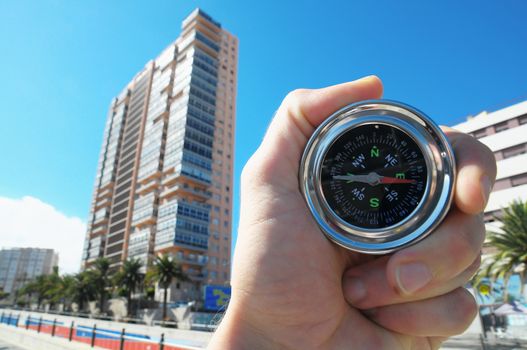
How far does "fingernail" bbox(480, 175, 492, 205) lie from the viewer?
157 centimetres

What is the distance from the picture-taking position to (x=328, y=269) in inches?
73.6

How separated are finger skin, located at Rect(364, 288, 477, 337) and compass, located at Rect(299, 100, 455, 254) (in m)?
0.36

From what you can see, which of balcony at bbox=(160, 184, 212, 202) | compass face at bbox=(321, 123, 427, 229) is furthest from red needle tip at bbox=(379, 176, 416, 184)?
balcony at bbox=(160, 184, 212, 202)

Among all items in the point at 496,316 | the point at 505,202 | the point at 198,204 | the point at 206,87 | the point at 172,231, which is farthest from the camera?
the point at 206,87

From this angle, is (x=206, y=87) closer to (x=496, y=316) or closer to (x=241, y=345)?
(x=496, y=316)

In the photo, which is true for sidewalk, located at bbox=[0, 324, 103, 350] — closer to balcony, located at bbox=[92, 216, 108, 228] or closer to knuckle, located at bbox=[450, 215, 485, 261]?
knuckle, located at bbox=[450, 215, 485, 261]

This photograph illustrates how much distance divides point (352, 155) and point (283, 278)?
0.82 metres

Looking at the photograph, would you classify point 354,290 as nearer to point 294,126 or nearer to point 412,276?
point 412,276

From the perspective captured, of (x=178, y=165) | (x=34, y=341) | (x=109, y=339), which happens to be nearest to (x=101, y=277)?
(x=178, y=165)

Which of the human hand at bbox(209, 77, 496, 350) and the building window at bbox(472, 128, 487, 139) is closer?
the human hand at bbox(209, 77, 496, 350)

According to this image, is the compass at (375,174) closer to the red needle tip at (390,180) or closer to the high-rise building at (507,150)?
the red needle tip at (390,180)

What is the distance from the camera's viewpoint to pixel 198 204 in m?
60.9

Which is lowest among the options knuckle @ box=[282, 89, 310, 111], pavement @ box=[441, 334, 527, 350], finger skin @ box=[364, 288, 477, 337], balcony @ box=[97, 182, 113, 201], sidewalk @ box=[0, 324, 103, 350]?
pavement @ box=[441, 334, 527, 350]

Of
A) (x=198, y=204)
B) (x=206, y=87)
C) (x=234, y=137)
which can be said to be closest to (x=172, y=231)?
(x=198, y=204)
